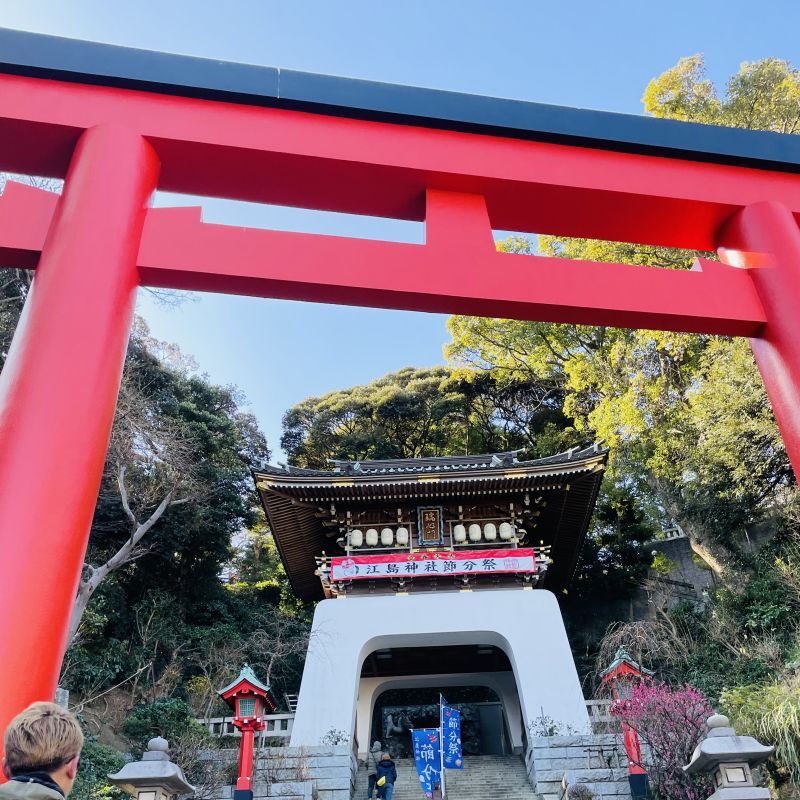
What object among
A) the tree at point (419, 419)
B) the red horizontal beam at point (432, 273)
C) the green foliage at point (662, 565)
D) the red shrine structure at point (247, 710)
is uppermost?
the tree at point (419, 419)

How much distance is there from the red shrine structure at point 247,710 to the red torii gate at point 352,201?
983cm

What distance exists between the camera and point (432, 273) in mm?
3057

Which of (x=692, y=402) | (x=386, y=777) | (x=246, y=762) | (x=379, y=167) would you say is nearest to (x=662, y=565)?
(x=692, y=402)

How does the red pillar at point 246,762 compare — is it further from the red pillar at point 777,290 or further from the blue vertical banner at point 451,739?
the red pillar at point 777,290

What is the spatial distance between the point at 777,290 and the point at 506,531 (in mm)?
11493

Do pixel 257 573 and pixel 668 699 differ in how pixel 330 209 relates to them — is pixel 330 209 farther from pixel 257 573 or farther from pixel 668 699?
pixel 257 573

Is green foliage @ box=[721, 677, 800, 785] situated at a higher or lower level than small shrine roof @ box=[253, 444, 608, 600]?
lower

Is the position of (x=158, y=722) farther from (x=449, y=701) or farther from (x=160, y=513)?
(x=449, y=701)

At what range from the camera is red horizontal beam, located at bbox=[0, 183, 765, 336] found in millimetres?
2904

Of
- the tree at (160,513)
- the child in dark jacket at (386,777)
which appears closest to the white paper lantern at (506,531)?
the child in dark jacket at (386,777)

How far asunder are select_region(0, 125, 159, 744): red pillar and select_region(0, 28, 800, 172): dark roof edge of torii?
33 cm

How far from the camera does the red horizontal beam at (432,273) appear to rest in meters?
2.90

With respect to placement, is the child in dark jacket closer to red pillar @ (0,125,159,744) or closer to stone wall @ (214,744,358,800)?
stone wall @ (214,744,358,800)

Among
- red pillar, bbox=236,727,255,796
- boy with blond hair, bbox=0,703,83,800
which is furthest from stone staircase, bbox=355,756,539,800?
boy with blond hair, bbox=0,703,83,800
